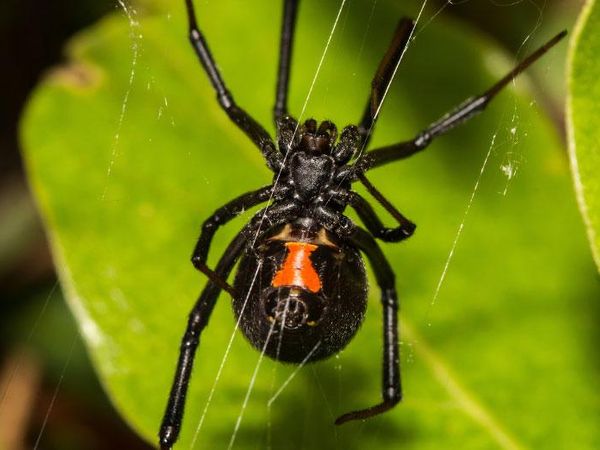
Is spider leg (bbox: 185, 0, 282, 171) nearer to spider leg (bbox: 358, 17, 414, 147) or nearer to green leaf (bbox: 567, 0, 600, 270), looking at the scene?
spider leg (bbox: 358, 17, 414, 147)

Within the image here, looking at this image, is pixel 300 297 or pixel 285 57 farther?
pixel 285 57

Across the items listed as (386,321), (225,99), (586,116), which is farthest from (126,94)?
(586,116)

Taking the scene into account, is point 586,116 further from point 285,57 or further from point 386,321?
point 285,57

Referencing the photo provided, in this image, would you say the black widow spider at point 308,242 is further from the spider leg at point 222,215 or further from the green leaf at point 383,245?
the green leaf at point 383,245

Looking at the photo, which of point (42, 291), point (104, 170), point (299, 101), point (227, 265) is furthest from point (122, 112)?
point (42, 291)

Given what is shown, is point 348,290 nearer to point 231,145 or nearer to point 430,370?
point 430,370

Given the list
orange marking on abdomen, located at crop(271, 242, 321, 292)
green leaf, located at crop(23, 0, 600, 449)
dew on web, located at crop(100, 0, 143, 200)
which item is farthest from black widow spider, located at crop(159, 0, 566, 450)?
dew on web, located at crop(100, 0, 143, 200)

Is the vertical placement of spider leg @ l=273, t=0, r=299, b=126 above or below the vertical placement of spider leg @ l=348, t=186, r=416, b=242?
above
